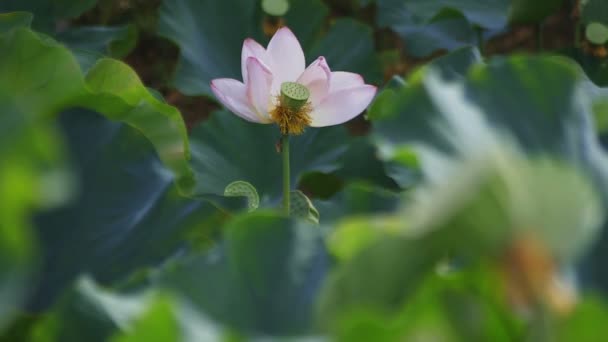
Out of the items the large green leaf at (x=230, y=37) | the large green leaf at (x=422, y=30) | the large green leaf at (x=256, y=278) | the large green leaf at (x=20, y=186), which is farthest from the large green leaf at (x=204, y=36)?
the large green leaf at (x=20, y=186)

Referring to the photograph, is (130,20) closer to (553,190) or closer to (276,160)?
(276,160)

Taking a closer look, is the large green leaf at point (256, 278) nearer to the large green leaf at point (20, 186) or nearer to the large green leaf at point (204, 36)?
the large green leaf at point (20, 186)

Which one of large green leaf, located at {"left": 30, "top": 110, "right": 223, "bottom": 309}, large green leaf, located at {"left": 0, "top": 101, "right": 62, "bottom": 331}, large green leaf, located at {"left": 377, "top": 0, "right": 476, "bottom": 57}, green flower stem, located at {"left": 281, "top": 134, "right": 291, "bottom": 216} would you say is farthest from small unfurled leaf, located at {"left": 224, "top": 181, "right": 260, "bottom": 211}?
large green leaf, located at {"left": 377, "top": 0, "right": 476, "bottom": 57}

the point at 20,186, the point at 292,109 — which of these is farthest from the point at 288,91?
the point at 20,186

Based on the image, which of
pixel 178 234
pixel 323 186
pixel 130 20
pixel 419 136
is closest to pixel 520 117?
pixel 419 136

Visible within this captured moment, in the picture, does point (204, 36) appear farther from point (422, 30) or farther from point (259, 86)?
point (259, 86)

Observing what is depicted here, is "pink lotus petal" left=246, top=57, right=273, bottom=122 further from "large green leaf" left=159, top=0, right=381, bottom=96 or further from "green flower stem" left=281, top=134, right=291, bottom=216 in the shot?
"large green leaf" left=159, top=0, right=381, bottom=96

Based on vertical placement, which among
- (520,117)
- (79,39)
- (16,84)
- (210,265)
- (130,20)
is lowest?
(130,20)
